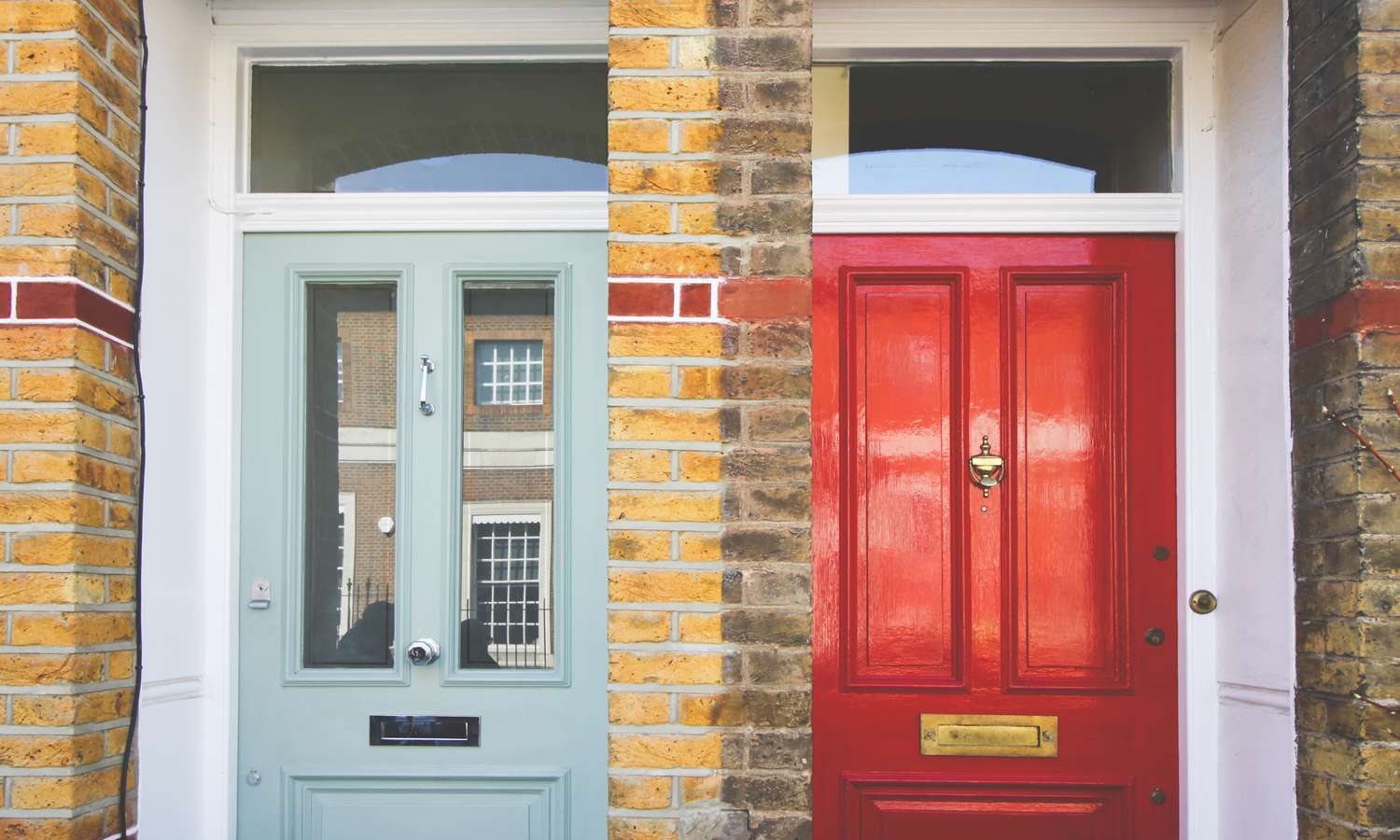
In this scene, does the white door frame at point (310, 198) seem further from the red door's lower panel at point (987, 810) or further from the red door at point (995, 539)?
the red door's lower panel at point (987, 810)

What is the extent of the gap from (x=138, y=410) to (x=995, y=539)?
7.47 ft

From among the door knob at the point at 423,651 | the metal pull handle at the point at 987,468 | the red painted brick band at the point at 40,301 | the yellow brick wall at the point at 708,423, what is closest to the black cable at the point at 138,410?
the red painted brick band at the point at 40,301

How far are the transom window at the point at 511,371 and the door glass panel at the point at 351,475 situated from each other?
252 mm

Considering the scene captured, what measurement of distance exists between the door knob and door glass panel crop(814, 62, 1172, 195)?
1704 mm

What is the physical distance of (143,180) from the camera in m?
2.82

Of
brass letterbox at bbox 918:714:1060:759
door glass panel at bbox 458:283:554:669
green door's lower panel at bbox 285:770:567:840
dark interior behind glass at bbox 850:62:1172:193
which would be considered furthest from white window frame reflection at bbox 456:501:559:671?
dark interior behind glass at bbox 850:62:1172:193

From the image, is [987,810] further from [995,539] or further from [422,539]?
[422,539]

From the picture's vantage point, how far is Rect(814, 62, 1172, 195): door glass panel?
10.4 ft

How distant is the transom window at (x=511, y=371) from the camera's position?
10.3ft

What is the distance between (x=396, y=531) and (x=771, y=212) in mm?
1416

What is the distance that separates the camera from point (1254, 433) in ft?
9.30

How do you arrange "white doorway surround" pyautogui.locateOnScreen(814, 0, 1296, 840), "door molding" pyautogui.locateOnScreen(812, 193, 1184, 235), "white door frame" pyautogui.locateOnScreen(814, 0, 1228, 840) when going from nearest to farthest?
"white doorway surround" pyautogui.locateOnScreen(814, 0, 1296, 840) < "white door frame" pyautogui.locateOnScreen(814, 0, 1228, 840) < "door molding" pyautogui.locateOnScreen(812, 193, 1184, 235)

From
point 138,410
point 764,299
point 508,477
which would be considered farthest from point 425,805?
point 764,299

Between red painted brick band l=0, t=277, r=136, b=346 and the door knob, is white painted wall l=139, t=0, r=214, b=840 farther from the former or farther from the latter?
the door knob
